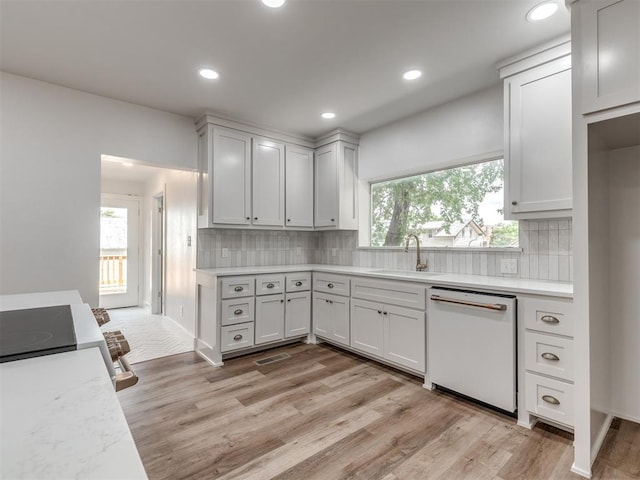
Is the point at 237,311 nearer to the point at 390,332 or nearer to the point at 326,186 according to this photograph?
the point at 390,332

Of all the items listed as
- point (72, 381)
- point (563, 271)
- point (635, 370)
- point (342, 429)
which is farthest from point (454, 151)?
point (72, 381)

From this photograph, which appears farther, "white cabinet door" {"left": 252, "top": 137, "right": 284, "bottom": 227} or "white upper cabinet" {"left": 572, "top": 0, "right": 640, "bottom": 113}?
"white cabinet door" {"left": 252, "top": 137, "right": 284, "bottom": 227}

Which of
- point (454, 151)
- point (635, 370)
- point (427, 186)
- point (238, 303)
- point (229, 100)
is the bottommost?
point (635, 370)

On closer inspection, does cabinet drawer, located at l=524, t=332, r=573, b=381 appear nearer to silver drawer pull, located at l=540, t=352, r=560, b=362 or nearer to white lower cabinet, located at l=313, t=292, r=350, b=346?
silver drawer pull, located at l=540, t=352, r=560, b=362

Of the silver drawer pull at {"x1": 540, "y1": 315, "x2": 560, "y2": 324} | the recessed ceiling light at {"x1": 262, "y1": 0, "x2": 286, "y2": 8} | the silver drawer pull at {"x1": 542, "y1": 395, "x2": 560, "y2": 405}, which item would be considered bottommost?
the silver drawer pull at {"x1": 542, "y1": 395, "x2": 560, "y2": 405}

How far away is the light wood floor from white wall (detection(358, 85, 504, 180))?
81.8 inches

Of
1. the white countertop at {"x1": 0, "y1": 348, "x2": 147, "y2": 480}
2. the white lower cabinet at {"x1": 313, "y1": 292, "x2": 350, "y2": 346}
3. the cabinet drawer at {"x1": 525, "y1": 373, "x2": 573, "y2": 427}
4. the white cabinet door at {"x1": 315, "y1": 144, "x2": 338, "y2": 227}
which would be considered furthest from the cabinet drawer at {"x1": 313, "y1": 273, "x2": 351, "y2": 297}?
the white countertop at {"x1": 0, "y1": 348, "x2": 147, "y2": 480}

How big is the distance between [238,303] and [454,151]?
2550 millimetres

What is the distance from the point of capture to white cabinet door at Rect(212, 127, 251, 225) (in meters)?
3.45

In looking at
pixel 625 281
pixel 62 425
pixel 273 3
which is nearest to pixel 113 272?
pixel 273 3

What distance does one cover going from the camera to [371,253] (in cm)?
392

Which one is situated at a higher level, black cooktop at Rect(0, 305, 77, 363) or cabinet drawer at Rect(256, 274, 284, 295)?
black cooktop at Rect(0, 305, 77, 363)

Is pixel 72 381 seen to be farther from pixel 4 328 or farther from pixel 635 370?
pixel 635 370

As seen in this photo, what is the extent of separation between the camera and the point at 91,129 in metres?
3.01
